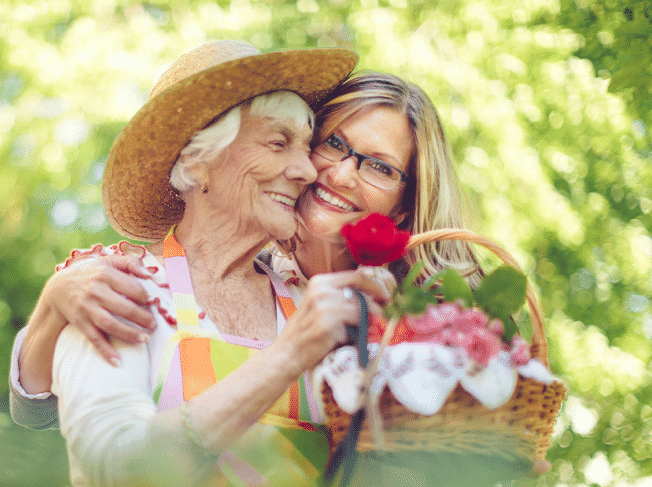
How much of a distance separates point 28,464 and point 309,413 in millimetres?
706

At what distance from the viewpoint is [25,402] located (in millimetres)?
1693

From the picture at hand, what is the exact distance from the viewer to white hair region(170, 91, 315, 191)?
175 cm

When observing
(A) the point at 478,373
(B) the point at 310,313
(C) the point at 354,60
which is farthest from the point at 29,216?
(A) the point at 478,373

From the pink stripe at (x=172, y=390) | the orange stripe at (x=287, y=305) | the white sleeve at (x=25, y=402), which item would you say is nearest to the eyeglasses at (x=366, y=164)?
the orange stripe at (x=287, y=305)

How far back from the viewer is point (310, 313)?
4.15 ft

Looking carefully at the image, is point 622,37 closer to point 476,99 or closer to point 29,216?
point 476,99

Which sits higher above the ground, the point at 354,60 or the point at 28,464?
the point at 354,60

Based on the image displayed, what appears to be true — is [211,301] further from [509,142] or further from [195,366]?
[509,142]

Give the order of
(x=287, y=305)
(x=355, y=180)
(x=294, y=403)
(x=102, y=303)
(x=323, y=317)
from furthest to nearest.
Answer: (x=355, y=180), (x=287, y=305), (x=294, y=403), (x=102, y=303), (x=323, y=317)

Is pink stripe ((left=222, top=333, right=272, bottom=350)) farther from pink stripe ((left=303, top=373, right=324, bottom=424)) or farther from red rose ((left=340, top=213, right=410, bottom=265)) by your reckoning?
red rose ((left=340, top=213, right=410, bottom=265))


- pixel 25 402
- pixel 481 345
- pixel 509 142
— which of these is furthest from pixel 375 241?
A: pixel 509 142

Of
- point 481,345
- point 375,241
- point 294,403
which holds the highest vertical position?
point 375,241

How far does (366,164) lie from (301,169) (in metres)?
0.32

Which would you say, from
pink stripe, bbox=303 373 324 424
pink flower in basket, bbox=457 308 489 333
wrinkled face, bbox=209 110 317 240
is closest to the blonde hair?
wrinkled face, bbox=209 110 317 240
